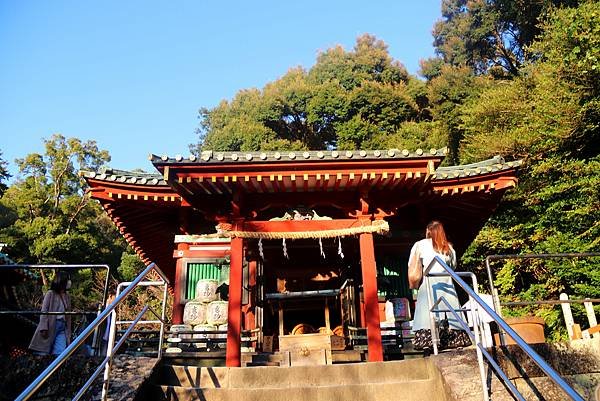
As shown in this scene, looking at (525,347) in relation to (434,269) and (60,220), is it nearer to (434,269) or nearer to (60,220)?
(434,269)

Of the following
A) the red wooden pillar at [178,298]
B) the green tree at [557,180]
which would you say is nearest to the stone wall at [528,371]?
the red wooden pillar at [178,298]

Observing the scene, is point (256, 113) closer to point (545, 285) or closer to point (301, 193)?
point (545, 285)

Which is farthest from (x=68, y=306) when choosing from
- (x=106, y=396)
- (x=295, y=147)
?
(x=295, y=147)

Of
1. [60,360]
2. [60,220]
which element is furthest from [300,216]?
[60,220]

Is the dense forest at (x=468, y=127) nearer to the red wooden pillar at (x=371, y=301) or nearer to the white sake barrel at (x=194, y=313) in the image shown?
the red wooden pillar at (x=371, y=301)

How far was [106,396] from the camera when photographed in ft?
12.3

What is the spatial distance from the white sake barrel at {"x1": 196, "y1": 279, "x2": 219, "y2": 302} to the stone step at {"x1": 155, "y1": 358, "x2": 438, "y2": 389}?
4728 mm

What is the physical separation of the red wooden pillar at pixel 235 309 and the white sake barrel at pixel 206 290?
2.79 metres

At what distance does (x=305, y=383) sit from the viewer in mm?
4938

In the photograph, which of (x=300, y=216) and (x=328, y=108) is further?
(x=328, y=108)

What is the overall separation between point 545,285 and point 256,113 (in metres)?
24.5

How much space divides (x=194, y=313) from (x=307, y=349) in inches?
164

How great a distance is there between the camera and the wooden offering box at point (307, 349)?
5.91 meters

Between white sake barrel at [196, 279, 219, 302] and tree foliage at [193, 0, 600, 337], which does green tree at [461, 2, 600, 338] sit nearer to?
tree foliage at [193, 0, 600, 337]
